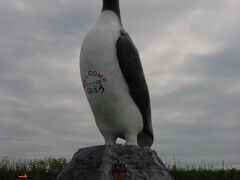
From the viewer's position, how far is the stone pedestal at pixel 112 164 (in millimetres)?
5789

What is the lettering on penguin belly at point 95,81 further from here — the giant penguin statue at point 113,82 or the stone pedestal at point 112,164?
the stone pedestal at point 112,164

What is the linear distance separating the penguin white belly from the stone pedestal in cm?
26

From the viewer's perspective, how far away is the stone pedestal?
19.0 feet

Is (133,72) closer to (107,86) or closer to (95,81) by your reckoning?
(107,86)

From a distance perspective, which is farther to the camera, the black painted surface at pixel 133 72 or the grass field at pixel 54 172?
the grass field at pixel 54 172

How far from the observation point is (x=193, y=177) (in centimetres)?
1138

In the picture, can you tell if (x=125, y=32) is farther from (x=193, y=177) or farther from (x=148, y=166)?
(x=193, y=177)

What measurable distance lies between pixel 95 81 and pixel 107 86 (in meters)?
0.16

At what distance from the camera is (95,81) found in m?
5.99

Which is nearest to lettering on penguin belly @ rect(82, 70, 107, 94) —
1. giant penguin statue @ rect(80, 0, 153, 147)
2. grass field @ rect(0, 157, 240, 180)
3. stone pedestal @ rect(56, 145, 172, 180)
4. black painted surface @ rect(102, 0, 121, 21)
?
giant penguin statue @ rect(80, 0, 153, 147)

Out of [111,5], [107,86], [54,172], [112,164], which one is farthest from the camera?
[54,172]

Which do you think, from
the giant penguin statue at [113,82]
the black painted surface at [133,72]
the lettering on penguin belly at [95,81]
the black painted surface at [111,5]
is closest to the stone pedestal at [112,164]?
the giant penguin statue at [113,82]

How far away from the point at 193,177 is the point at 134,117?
5753mm

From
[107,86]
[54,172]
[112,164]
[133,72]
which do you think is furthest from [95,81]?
[54,172]
